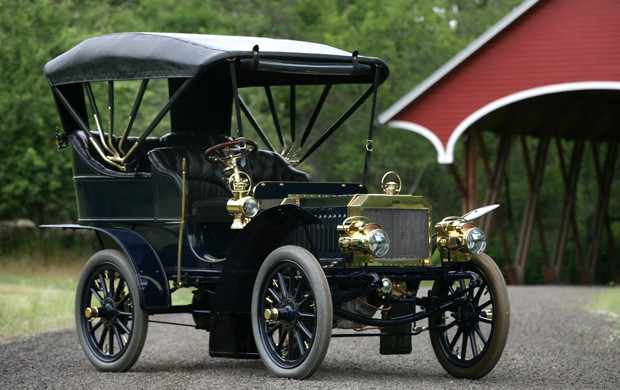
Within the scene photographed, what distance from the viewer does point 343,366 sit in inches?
383

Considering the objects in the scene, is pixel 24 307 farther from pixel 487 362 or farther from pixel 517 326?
pixel 487 362

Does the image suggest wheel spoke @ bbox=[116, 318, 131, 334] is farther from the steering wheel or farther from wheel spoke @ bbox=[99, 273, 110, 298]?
the steering wheel

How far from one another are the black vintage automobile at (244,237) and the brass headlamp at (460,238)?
0.4 inches

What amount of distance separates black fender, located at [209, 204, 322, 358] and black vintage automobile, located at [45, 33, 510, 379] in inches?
0.4

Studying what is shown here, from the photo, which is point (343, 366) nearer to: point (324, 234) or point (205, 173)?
point (324, 234)

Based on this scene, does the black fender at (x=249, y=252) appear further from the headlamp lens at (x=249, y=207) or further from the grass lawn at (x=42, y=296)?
the grass lawn at (x=42, y=296)

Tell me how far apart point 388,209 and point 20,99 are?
54.2 feet

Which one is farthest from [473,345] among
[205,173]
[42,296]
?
[42,296]

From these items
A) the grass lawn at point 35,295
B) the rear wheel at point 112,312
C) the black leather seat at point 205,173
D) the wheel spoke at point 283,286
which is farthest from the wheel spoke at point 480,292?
the grass lawn at point 35,295

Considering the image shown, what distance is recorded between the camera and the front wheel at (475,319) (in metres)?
8.53

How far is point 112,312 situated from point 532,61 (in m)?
12.2

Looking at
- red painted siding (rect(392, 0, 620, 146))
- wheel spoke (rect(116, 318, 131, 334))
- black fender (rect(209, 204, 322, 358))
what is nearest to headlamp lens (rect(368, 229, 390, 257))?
black fender (rect(209, 204, 322, 358))

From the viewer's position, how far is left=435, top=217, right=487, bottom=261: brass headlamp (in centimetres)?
867

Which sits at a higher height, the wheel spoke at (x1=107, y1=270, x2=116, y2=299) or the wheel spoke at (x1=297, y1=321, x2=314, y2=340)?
the wheel spoke at (x1=107, y1=270, x2=116, y2=299)
